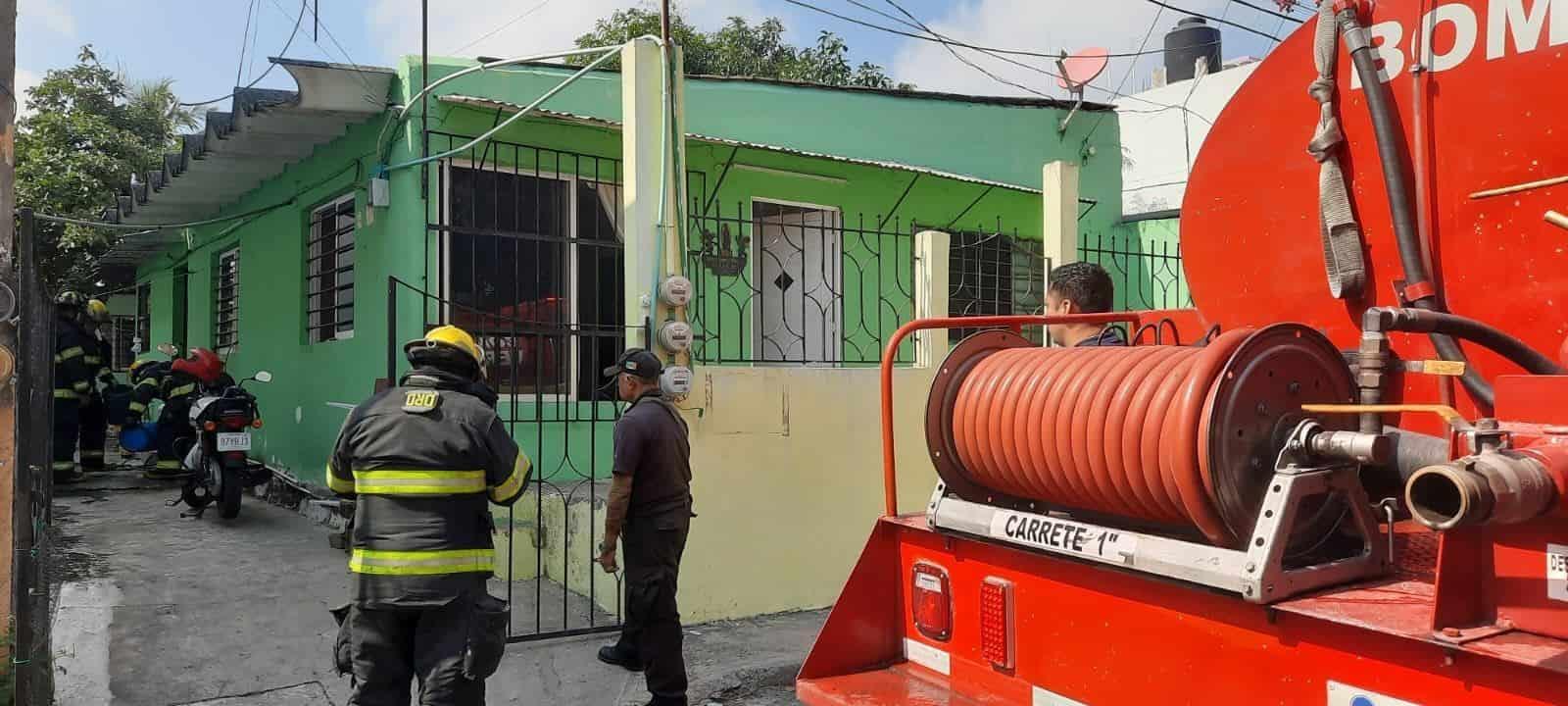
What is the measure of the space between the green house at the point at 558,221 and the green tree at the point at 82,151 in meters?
4.41

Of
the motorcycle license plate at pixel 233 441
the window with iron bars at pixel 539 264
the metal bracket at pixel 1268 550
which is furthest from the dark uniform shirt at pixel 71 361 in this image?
the metal bracket at pixel 1268 550

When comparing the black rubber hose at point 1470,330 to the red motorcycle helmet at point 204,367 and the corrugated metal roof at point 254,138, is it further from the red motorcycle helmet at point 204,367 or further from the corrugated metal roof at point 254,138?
the red motorcycle helmet at point 204,367

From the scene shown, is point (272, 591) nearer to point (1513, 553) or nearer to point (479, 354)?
point (479, 354)

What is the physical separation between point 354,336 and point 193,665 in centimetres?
372

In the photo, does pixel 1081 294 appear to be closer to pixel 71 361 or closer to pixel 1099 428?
pixel 1099 428

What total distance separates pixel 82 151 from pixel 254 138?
1146 centimetres

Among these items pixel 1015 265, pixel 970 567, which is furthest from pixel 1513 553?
pixel 1015 265

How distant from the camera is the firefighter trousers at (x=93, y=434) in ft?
34.8

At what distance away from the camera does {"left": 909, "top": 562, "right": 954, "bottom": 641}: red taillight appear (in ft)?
9.15

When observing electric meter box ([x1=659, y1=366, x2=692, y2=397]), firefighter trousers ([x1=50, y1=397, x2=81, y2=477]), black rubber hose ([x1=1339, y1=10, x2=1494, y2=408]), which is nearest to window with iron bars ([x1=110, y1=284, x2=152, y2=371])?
firefighter trousers ([x1=50, y1=397, x2=81, y2=477])

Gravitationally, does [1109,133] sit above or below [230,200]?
above

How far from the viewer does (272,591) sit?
5.97m

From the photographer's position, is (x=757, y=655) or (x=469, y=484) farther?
(x=757, y=655)

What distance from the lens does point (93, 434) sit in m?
10.8
